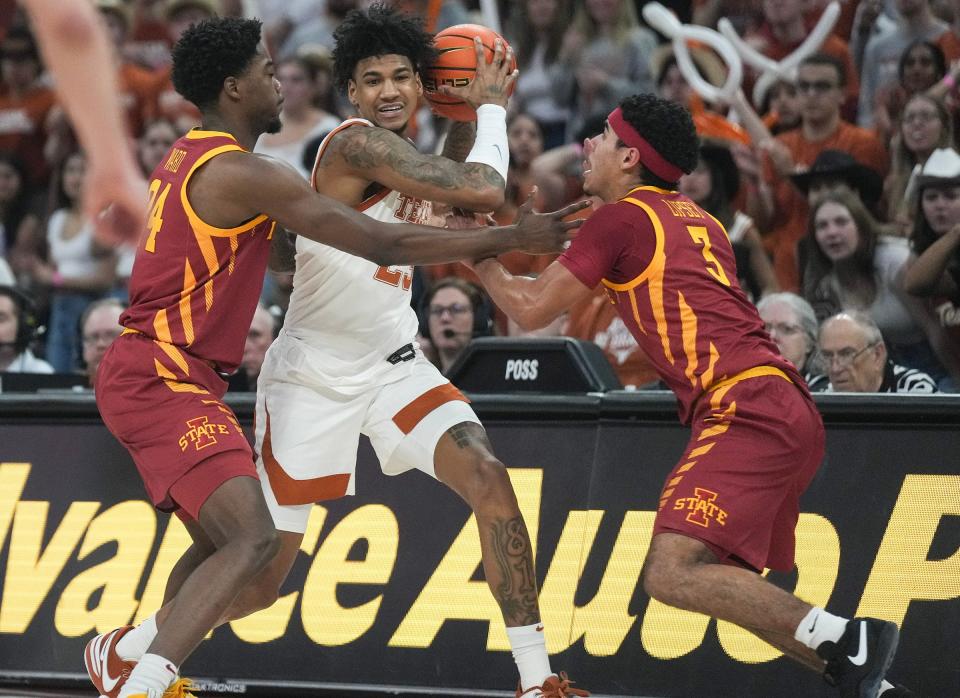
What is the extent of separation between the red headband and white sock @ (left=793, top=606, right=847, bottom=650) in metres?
1.52

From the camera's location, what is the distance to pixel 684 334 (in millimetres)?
4738

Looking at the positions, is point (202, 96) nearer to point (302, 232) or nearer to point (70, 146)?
point (302, 232)

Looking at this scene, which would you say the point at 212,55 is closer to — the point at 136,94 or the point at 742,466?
the point at 742,466

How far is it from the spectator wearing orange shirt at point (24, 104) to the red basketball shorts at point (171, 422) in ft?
23.2

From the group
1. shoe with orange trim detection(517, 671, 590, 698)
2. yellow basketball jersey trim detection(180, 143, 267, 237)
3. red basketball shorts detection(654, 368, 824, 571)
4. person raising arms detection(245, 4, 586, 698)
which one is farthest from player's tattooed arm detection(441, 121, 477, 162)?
shoe with orange trim detection(517, 671, 590, 698)

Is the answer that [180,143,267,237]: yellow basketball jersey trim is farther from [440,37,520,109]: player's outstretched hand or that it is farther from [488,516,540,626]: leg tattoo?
[488,516,540,626]: leg tattoo

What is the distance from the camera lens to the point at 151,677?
177 inches

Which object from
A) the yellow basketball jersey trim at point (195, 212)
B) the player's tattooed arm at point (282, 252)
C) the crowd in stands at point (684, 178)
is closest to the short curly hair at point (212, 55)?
the yellow basketball jersey trim at point (195, 212)

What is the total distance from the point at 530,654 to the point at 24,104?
26.7 feet

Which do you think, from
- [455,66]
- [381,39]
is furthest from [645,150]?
[381,39]

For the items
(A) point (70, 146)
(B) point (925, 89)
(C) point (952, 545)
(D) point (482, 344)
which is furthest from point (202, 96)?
(A) point (70, 146)

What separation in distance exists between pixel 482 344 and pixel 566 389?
444 millimetres

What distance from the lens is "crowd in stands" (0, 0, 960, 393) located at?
748 cm

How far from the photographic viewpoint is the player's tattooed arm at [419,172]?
15.4 feet
